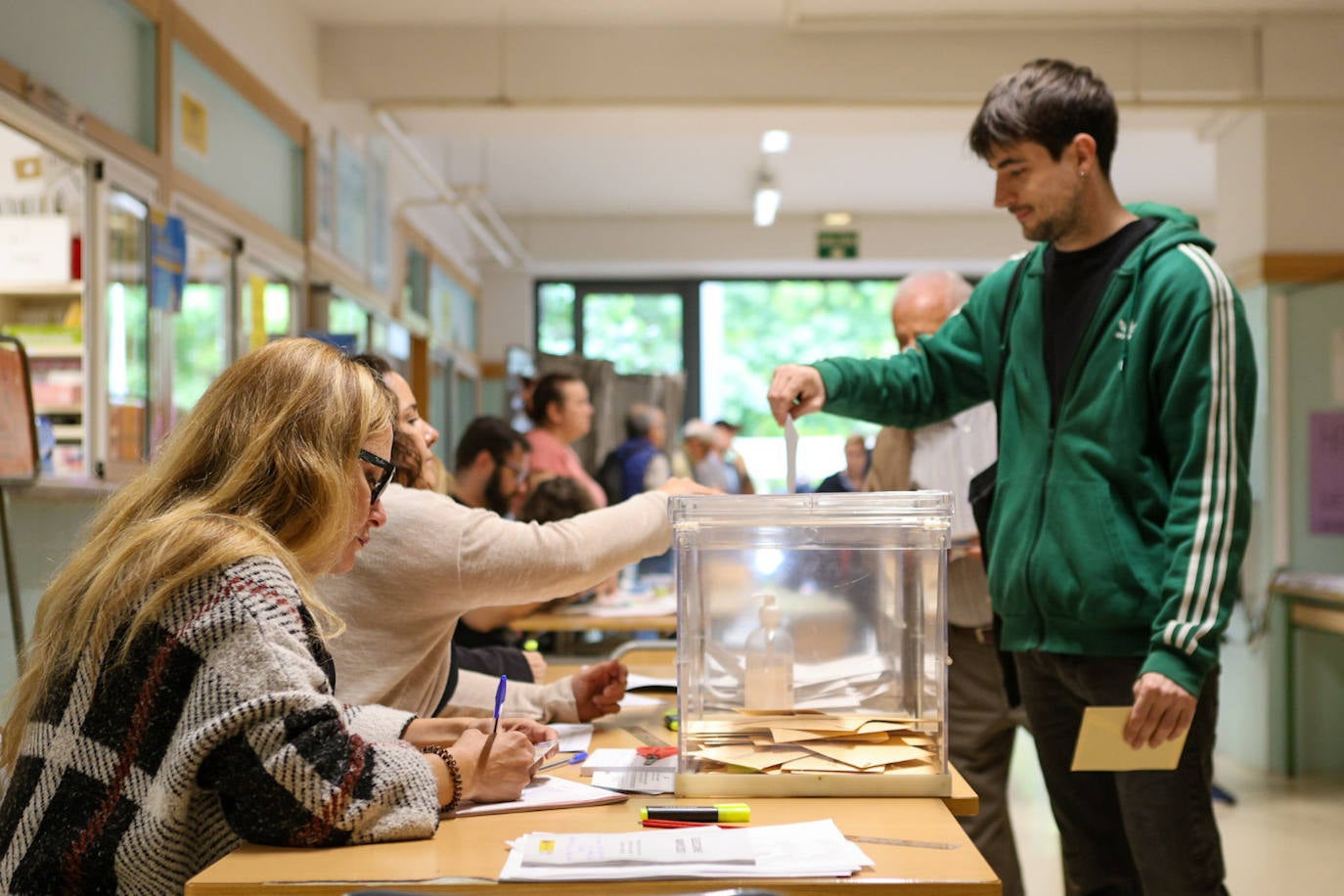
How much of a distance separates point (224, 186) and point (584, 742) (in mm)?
3750

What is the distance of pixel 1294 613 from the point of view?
5508mm

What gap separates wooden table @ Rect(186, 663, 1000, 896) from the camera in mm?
1107

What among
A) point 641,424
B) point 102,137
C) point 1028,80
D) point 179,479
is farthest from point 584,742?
point 641,424

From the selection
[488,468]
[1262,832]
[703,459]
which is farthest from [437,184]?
[1262,832]

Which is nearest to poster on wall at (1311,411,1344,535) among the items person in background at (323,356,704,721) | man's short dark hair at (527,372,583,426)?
man's short dark hair at (527,372,583,426)

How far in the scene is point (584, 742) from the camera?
1792 mm

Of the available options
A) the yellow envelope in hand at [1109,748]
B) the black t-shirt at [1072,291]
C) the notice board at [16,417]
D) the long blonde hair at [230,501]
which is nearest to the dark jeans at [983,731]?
the black t-shirt at [1072,291]

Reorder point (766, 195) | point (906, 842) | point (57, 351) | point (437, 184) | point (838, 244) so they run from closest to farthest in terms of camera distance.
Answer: point (906, 842), point (57, 351), point (437, 184), point (766, 195), point (838, 244)

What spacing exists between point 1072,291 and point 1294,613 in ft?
13.8

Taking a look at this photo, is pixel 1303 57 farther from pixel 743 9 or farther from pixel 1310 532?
pixel 743 9

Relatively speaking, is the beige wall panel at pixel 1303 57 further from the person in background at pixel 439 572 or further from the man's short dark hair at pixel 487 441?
the person in background at pixel 439 572

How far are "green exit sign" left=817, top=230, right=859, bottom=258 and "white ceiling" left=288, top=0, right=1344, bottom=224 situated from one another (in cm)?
19

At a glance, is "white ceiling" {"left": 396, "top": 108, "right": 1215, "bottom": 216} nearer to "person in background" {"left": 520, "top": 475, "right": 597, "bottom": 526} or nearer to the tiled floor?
"person in background" {"left": 520, "top": 475, "right": 597, "bottom": 526}

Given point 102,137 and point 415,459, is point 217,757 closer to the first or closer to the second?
point 415,459
